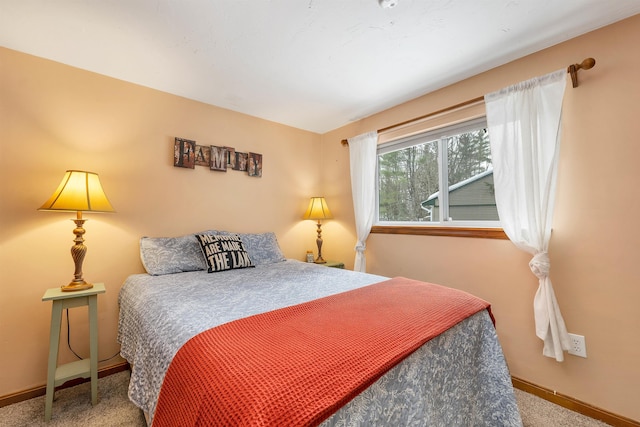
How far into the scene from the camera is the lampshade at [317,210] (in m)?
3.18

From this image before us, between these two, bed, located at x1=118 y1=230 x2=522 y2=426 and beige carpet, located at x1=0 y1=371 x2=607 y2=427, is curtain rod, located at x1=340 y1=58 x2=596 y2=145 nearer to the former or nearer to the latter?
bed, located at x1=118 y1=230 x2=522 y2=426

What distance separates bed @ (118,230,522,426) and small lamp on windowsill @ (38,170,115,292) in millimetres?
324

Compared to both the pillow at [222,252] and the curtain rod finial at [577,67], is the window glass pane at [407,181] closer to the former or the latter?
the curtain rod finial at [577,67]

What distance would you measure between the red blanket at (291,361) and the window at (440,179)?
1226 millimetres

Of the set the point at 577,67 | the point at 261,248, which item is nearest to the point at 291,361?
the point at 261,248

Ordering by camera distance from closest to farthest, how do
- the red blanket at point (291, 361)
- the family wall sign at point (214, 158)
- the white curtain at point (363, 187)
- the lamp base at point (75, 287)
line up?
the red blanket at point (291, 361), the lamp base at point (75, 287), the family wall sign at point (214, 158), the white curtain at point (363, 187)

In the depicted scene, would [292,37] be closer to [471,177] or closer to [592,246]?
[471,177]

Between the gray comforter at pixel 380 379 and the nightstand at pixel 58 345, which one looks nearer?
the gray comforter at pixel 380 379

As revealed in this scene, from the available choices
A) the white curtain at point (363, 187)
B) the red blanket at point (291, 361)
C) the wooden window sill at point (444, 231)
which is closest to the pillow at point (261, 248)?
the white curtain at point (363, 187)

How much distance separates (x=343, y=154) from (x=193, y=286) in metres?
2.25

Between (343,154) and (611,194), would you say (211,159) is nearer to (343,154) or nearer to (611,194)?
(343,154)

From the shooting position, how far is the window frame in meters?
2.09

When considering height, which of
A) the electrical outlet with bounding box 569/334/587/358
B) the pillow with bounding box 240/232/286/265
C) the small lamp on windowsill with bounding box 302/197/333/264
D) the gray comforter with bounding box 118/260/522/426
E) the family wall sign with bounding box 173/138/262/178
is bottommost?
the electrical outlet with bounding box 569/334/587/358

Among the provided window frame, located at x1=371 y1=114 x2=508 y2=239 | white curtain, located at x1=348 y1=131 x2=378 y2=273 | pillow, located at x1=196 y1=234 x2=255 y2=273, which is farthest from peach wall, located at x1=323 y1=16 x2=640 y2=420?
pillow, located at x1=196 y1=234 x2=255 y2=273
